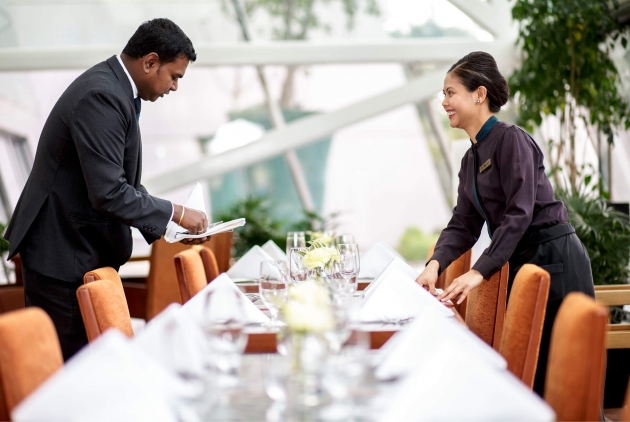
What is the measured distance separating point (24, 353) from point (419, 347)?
2.62ft

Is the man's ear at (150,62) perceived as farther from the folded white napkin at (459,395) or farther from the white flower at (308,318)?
the folded white napkin at (459,395)

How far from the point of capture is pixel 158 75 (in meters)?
2.79

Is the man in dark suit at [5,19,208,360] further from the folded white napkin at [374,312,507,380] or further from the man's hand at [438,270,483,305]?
the folded white napkin at [374,312,507,380]

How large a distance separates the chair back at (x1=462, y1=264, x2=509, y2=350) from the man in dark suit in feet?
4.02

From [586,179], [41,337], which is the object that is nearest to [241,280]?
[41,337]

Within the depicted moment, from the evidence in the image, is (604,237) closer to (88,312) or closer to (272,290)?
(272,290)

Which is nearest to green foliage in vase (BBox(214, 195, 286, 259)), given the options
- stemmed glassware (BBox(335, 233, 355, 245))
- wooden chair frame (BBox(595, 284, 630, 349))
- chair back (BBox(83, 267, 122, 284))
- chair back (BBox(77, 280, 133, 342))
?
wooden chair frame (BBox(595, 284, 630, 349))

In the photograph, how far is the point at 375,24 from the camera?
715 cm

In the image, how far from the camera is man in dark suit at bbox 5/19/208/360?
254 cm

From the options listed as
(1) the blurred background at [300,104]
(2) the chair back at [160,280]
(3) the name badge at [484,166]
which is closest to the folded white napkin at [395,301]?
(3) the name badge at [484,166]

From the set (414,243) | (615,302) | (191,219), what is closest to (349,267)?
(191,219)

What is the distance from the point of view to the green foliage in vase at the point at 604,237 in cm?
455

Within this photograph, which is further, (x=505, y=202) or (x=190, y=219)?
(x=190, y=219)

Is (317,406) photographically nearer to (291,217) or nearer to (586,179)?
(586,179)
